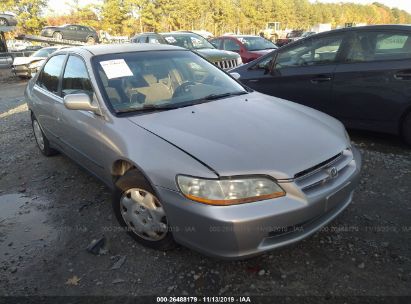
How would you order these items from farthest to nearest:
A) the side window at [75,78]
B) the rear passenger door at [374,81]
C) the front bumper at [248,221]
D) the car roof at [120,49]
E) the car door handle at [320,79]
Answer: the car door handle at [320,79]
the rear passenger door at [374,81]
the car roof at [120,49]
the side window at [75,78]
the front bumper at [248,221]

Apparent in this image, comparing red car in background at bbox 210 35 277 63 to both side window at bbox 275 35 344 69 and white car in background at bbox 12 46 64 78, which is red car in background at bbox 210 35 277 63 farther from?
white car in background at bbox 12 46 64 78

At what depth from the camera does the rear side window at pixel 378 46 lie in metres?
4.13

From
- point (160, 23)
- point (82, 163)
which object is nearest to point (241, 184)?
point (82, 163)

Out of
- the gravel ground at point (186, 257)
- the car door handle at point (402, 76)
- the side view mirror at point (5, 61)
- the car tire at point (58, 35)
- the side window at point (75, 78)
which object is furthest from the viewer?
the car tire at point (58, 35)

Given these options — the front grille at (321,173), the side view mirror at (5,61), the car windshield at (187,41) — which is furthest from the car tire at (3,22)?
the front grille at (321,173)

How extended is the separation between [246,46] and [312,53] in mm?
6392

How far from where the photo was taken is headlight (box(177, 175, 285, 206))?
2.08 metres

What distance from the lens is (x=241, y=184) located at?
2107mm

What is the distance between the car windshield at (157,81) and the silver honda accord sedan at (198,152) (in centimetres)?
1

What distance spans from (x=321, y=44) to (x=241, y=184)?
351cm

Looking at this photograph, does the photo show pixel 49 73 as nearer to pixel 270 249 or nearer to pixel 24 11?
pixel 270 249

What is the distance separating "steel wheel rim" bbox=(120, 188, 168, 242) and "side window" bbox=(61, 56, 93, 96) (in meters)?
1.08

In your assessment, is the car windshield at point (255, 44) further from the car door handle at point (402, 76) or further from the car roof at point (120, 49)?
the car roof at point (120, 49)

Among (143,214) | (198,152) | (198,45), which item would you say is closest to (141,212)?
(143,214)
